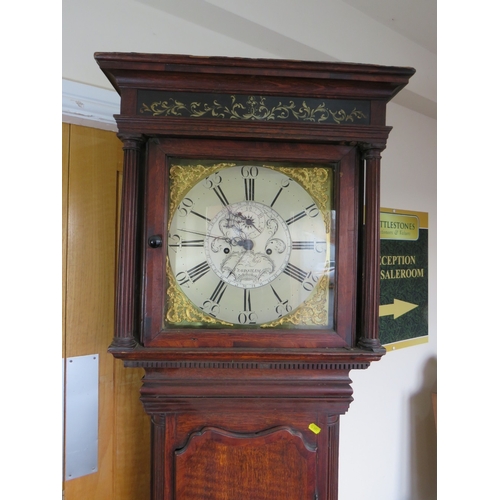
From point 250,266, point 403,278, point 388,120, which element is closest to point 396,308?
point 403,278

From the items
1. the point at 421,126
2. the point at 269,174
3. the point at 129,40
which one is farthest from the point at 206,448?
the point at 421,126

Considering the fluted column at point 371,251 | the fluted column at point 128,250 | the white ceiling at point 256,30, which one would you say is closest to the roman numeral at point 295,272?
the fluted column at point 371,251

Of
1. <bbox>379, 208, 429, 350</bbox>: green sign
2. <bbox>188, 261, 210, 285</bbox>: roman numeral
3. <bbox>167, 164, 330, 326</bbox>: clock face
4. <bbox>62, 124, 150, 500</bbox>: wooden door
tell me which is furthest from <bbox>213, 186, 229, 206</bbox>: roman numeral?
<bbox>379, 208, 429, 350</bbox>: green sign

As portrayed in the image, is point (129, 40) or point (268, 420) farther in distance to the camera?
point (129, 40)

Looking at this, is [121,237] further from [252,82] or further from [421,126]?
[421,126]

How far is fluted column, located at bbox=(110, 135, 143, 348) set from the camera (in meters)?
0.69

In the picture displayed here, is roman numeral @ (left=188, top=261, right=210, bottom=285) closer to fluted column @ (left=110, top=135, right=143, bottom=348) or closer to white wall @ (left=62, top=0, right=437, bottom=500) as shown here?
fluted column @ (left=110, top=135, right=143, bottom=348)

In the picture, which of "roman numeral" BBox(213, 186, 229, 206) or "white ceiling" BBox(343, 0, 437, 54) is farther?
"white ceiling" BBox(343, 0, 437, 54)

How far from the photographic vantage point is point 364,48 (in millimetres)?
1249

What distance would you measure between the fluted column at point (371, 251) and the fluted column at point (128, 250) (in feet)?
1.56

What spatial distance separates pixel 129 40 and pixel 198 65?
0.44 metres

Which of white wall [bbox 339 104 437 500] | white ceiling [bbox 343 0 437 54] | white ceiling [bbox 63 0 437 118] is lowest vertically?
white wall [bbox 339 104 437 500]

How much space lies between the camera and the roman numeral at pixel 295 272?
0.75 meters

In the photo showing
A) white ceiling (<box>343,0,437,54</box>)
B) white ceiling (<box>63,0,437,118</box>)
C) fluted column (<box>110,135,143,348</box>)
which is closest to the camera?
fluted column (<box>110,135,143,348</box>)
